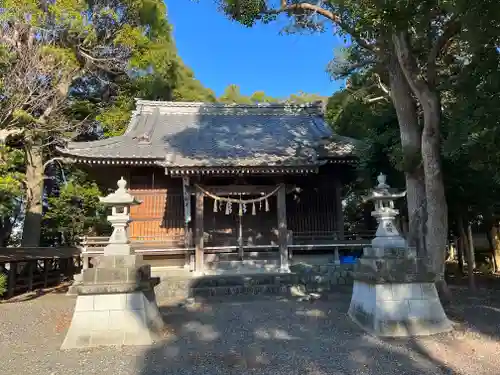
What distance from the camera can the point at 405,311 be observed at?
579 centimetres

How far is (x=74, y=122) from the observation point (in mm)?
16094

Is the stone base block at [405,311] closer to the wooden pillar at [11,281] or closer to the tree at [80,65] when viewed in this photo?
the wooden pillar at [11,281]

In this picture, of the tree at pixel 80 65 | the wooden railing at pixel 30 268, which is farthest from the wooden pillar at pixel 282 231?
the tree at pixel 80 65

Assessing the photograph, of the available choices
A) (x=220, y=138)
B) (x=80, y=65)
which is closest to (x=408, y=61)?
(x=220, y=138)

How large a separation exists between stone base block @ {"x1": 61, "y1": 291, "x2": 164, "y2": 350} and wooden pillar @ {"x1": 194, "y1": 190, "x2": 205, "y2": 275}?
5.04m

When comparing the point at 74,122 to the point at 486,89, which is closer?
the point at 486,89

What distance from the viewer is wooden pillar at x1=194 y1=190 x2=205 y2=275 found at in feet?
35.0

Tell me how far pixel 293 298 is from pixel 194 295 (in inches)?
99.4

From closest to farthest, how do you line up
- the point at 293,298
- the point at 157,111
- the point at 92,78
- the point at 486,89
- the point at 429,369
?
1. the point at 429,369
2. the point at 486,89
3. the point at 293,298
4. the point at 157,111
5. the point at 92,78

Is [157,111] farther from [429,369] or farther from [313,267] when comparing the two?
[429,369]

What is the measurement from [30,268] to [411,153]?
11.2 meters

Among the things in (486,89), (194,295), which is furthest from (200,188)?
(486,89)

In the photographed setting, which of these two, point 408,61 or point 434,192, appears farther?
point 408,61

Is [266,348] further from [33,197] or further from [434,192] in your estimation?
[33,197]
